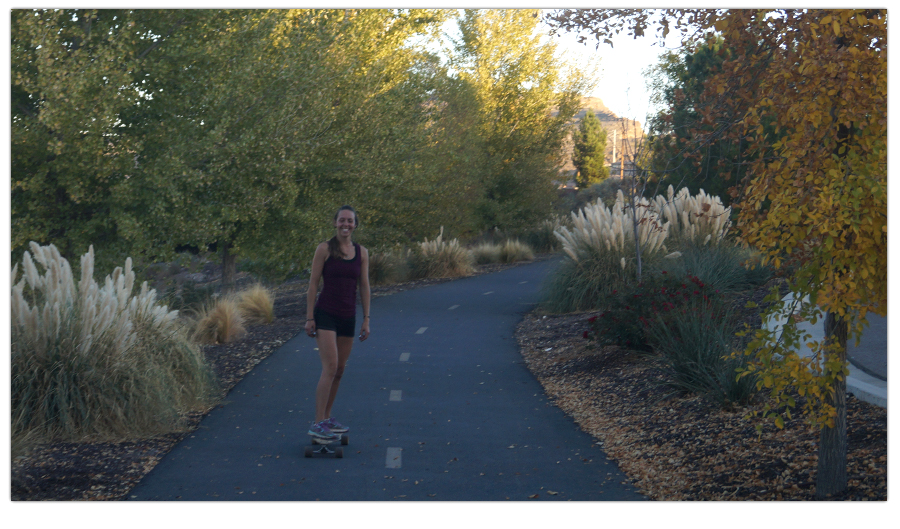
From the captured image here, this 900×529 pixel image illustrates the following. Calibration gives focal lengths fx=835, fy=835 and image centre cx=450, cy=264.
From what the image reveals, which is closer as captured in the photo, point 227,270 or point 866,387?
point 866,387

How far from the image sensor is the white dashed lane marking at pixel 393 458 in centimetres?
584

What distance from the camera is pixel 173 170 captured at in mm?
10766

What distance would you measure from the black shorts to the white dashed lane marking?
0.92 meters

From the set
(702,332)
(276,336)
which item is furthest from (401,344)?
(702,332)

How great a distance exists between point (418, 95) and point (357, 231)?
3223 mm

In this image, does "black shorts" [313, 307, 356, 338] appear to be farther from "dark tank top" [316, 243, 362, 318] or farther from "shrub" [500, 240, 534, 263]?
"shrub" [500, 240, 534, 263]

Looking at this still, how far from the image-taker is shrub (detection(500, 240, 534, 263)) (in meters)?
30.6

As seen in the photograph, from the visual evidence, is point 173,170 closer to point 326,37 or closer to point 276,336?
point 276,336

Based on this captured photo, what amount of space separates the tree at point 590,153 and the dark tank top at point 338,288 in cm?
5477

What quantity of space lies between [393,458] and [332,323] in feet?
3.67

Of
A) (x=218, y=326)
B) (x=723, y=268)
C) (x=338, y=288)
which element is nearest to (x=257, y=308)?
(x=218, y=326)

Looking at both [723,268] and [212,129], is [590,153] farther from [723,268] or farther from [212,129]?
[212,129]

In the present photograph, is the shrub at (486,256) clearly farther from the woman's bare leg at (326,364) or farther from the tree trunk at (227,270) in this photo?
the woman's bare leg at (326,364)

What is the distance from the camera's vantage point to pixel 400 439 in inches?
261
